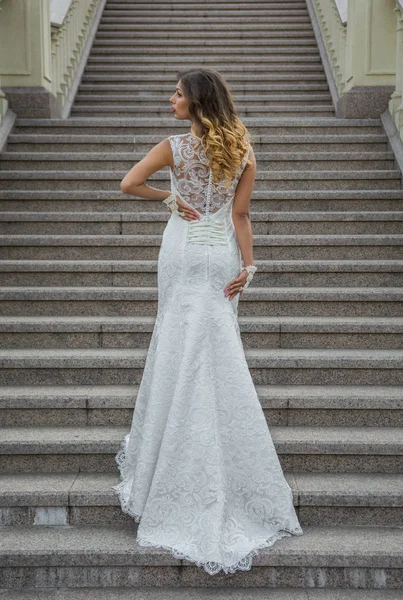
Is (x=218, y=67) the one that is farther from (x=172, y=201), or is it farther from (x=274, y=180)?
(x=172, y=201)

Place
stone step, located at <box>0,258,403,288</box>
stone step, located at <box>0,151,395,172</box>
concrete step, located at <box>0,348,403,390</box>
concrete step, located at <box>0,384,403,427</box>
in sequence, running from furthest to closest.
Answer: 1. stone step, located at <box>0,151,395,172</box>
2. stone step, located at <box>0,258,403,288</box>
3. concrete step, located at <box>0,348,403,390</box>
4. concrete step, located at <box>0,384,403,427</box>

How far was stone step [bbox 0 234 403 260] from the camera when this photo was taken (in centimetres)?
629

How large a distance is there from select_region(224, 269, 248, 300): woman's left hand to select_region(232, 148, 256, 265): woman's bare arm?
2.6 inches

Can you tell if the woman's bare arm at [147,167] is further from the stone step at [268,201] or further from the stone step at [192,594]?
the stone step at [268,201]

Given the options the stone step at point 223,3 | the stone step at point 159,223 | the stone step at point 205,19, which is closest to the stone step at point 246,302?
the stone step at point 159,223

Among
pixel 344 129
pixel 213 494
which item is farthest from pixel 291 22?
pixel 213 494

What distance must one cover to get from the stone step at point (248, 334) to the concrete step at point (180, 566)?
1.79m

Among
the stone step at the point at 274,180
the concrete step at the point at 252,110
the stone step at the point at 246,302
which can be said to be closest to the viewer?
the stone step at the point at 246,302

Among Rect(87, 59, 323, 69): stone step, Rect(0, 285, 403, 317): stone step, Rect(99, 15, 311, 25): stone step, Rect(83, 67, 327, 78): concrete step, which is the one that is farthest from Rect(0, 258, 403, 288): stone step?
Rect(99, 15, 311, 25): stone step

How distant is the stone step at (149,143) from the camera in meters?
7.80

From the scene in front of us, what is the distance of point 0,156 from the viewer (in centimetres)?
761

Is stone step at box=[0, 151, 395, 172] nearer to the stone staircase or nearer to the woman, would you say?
the stone staircase

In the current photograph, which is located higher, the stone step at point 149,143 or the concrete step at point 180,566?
the stone step at point 149,143

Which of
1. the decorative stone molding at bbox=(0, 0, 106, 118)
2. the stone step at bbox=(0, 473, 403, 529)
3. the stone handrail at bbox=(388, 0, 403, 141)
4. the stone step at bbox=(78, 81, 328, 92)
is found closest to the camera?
the stone step at bbox=(0, 473, 403, 529)
